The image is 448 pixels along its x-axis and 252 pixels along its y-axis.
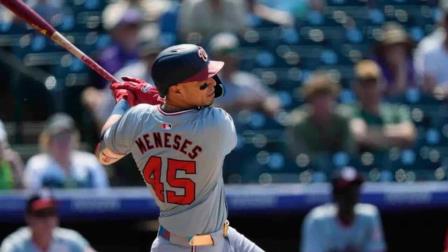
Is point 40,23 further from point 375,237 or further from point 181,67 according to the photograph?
point 375,237

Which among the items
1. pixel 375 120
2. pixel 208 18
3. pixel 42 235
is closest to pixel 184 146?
pixel 42 235

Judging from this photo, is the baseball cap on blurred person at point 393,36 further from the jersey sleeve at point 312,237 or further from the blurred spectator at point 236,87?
the jersey sleeve at point 312,237

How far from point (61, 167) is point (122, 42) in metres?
1.35

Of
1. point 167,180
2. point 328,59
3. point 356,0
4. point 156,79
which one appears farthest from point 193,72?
point 356,0

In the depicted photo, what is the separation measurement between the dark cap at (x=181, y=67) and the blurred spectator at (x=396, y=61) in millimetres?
4914

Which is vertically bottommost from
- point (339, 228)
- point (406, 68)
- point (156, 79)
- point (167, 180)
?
point (339, 228)

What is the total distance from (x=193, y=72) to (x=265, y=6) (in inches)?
220

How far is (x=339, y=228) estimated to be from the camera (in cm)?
856

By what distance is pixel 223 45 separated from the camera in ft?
30.6

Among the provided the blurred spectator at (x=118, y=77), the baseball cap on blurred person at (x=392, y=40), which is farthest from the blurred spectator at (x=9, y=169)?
the baseball cap on blurred person at (x=392, y=40)

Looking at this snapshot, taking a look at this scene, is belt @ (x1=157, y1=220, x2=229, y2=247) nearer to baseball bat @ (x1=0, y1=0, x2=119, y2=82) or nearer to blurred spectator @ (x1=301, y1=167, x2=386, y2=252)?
baseball bat @ (x1=0, y1=0, x2=119, y2=82)

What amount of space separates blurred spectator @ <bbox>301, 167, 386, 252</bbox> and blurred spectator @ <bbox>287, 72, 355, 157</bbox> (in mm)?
571

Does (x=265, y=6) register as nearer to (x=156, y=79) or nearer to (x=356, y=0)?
(x=356, y=0)

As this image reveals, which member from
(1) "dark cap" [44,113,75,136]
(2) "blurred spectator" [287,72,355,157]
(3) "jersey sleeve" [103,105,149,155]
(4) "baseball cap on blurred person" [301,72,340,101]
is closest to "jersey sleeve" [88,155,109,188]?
(1) "dark cap" [44,113,75,136]
